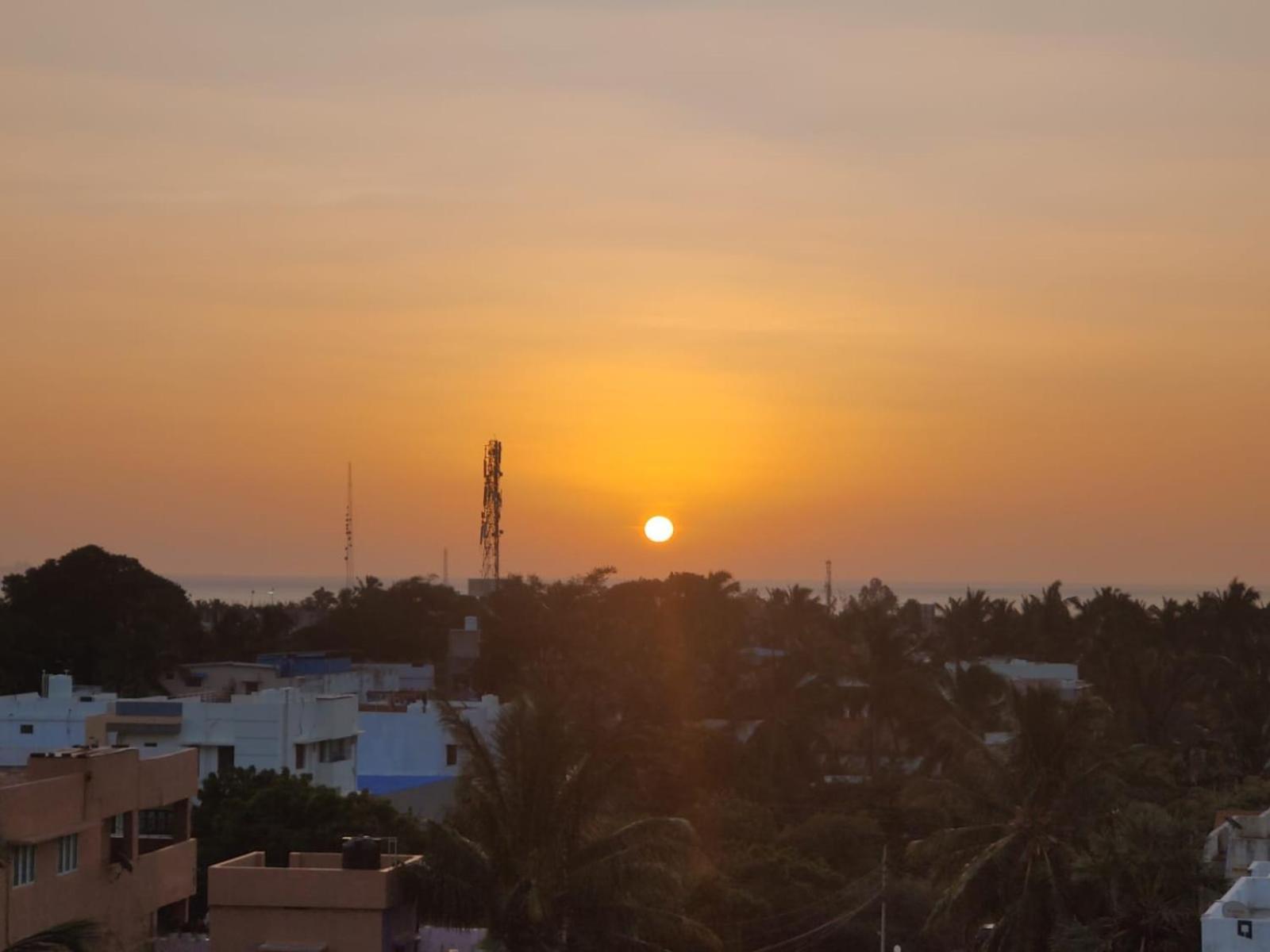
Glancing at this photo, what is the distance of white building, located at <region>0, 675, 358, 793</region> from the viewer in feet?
165

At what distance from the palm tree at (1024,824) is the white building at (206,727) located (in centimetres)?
1994

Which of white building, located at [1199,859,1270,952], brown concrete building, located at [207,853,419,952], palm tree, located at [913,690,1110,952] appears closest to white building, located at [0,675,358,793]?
palm tree, located at [913,690,1110,952]

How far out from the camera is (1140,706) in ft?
221

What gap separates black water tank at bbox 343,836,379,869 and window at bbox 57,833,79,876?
383 centimetres

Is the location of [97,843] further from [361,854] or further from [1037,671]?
[1037,671]

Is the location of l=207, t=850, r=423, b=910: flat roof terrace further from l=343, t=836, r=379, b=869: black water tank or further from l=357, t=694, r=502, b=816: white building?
l=357, t=694, r=502, b=816: white building

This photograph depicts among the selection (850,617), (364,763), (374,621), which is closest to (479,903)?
(364,763)

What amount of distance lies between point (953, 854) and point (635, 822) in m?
9.11

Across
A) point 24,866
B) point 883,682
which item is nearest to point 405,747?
point 883,682

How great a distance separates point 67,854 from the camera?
26.7m

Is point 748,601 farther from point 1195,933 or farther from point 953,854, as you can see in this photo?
point 1195,933

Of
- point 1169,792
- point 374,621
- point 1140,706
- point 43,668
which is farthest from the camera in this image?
point 374,621

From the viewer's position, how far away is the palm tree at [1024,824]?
34.0 m

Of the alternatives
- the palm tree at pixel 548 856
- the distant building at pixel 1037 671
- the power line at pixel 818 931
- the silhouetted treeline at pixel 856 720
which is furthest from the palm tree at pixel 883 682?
the palm tree at pixel 548 856
